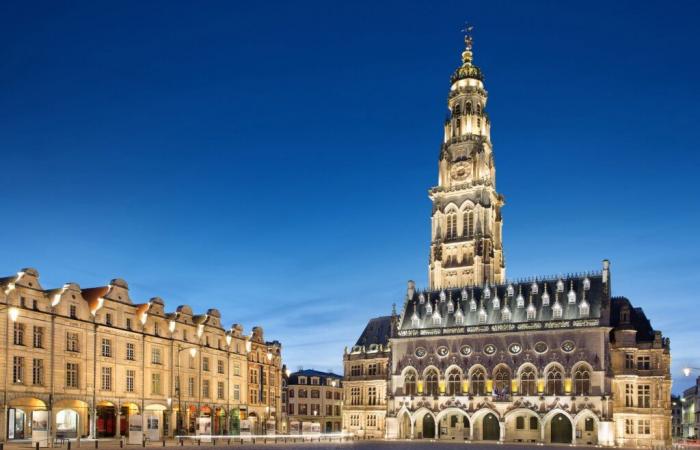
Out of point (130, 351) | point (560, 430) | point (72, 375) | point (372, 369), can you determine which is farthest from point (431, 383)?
point (72, 375)

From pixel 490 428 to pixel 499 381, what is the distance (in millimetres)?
6328

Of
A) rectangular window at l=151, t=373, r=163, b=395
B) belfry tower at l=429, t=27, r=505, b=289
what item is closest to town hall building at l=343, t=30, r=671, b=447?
belfry tower at l=429, t=27, r=505, b=289

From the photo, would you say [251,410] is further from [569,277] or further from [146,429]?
[569,277]

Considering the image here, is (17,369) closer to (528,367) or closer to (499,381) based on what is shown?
(499,381)

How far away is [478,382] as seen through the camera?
101 metres

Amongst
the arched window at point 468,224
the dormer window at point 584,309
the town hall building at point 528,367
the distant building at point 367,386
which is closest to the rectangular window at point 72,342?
the town hall building at point 528,367

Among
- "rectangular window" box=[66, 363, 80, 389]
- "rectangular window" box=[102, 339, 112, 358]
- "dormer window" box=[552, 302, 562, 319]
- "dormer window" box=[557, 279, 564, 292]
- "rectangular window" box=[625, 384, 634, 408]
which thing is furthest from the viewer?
"dormer window" box=[557, 279, 564, 292]

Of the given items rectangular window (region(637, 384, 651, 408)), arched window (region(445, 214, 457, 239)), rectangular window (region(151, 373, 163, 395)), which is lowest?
rectangular window (region(637, 384, 651, 408))

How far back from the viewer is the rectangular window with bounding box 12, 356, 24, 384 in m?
67.3

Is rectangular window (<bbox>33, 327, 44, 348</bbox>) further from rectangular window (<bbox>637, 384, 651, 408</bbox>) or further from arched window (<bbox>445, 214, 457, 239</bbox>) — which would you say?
arched window (<bbox>445, 214, 457, 239</bbox>)

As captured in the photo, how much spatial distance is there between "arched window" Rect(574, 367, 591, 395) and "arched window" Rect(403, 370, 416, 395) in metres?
22.0

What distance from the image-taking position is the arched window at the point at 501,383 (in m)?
98.5

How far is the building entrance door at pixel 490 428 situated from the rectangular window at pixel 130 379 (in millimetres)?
44884

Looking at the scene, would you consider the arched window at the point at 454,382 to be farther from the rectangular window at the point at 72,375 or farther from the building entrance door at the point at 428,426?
the rectangular window at the point at 72,375
